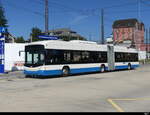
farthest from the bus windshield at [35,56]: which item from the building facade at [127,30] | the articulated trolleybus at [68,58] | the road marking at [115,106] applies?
the building facade at [127,30]

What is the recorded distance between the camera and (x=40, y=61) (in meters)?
20.7

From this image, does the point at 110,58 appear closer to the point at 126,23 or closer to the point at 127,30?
the point at 127,30

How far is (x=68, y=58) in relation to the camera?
2298cm

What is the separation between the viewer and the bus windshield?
20772 mm

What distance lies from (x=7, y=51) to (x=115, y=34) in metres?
113

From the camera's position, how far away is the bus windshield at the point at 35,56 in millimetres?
20772

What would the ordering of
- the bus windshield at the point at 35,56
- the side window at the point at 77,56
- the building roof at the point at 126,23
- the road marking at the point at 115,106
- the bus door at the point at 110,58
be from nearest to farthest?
the road marking at the point at 115,106, the bus windshield at the point at 35,56, the side window at the point at 77,56, the bus door at the point at 110,58, the building roof at the point at 126,23

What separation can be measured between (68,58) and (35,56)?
9.98 feet

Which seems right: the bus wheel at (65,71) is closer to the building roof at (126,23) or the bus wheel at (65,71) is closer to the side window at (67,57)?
the side window at (67,57)

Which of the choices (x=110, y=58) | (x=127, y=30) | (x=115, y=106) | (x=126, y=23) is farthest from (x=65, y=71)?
(x=126, y=23)

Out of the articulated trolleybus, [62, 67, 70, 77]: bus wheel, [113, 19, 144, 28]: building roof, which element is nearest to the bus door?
the articulated trolleybus

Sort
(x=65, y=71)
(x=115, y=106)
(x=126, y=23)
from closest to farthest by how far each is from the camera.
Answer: (x=115, y=106)
(x=65, y=71)
(x=126, y=23)

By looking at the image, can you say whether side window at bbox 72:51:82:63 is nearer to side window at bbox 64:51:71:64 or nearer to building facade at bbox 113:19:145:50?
side window at bbox 64:51:71:64

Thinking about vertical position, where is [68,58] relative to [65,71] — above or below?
above
